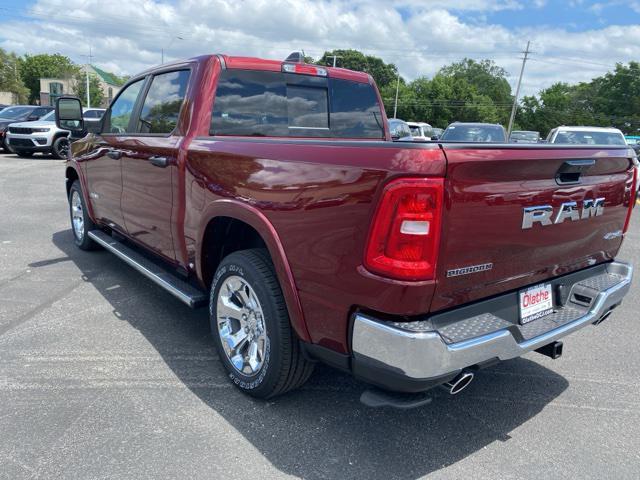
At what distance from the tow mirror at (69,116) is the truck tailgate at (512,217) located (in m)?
4.41

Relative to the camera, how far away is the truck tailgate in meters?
2.13

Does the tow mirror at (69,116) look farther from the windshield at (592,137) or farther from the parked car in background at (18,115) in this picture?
the parked car in background at (18,115)

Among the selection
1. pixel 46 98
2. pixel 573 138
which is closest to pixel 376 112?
pixel 573 138

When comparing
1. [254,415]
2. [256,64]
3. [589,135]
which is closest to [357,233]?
[254,415]

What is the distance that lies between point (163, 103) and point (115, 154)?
2.81 ft

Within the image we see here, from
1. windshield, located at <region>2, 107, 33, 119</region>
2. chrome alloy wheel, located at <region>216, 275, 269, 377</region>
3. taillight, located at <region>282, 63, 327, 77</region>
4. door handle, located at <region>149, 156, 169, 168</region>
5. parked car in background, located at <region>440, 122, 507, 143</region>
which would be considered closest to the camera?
chrome alloy wheel, located at <region>216, 275, 269, 377</region>

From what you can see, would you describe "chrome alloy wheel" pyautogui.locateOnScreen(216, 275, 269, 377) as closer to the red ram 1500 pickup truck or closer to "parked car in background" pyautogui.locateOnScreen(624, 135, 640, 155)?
the red ram 1500 pickup truck

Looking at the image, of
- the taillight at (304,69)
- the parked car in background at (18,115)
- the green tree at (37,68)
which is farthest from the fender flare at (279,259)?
the green tree at (37,68)

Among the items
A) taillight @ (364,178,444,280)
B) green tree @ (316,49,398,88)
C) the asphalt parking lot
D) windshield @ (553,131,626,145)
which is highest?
green tree @ (316,49,398,88)

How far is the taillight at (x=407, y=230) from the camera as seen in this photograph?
2035 mm

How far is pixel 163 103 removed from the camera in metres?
3.93

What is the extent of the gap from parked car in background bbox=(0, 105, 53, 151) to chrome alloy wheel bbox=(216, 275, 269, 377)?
56.8 feet

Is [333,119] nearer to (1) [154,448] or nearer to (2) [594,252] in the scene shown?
(2) [594,252]

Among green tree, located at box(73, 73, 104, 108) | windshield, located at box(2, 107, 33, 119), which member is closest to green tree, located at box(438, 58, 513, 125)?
green tree, located at box(73, 73, 104, 108)
